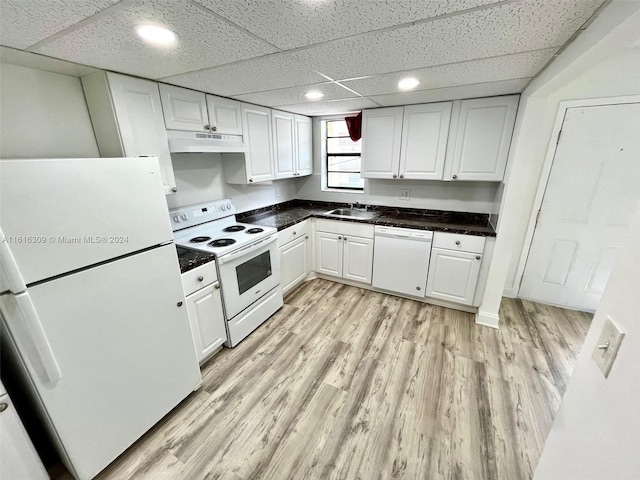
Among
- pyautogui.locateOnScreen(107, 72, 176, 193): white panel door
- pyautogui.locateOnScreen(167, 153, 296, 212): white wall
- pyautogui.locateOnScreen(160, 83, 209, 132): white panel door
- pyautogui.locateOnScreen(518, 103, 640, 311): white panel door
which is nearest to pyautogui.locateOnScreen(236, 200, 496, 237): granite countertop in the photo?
pyautogui.locateOnScreen(167, 153, 296, 212): white wall

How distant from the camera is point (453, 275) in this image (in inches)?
103

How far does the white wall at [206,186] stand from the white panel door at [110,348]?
1.08 metres

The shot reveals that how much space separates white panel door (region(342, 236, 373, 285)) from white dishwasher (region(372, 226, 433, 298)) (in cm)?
8

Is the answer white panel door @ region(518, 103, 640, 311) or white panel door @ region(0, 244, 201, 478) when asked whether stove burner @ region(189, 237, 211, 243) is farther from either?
white panel door @ region(518, 103, 640, 311)

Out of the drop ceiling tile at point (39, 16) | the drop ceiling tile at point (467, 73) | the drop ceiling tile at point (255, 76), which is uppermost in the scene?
the drop ceiling tile at point (467, 73)

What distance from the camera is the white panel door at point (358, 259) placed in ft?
9.89

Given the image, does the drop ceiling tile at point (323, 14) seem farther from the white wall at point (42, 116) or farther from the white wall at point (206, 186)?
the white wall at point (206, 186)

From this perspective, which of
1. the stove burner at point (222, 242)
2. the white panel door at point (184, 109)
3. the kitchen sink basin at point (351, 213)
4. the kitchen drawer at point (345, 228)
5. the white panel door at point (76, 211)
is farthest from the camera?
the kitchen sink basin at point (351, 213)

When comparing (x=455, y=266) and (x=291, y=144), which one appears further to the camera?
(x=291, y=144)

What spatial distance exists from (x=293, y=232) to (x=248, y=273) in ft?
2.70

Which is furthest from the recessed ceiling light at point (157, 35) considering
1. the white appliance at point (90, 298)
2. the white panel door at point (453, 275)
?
the white panel door at point (453, 275)

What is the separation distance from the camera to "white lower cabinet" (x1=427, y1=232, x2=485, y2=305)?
2484mm

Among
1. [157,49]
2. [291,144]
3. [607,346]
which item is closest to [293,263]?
[291,144]

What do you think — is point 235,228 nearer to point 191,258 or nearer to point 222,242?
point 222,242
